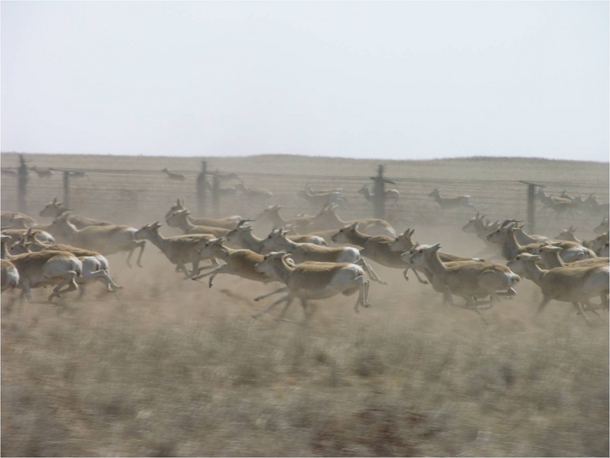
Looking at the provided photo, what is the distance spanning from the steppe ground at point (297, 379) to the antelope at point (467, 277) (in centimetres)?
28

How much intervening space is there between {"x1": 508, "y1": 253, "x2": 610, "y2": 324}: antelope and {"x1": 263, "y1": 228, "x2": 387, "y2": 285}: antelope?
241 cm

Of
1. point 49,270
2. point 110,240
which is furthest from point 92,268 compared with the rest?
point 110,240

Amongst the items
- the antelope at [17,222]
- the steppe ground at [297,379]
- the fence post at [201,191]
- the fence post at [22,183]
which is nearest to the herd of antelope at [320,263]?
the steppe ground at [297,379]

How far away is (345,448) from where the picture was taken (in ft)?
21.8

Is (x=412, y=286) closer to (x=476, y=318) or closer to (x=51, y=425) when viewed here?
(x=476, y=318)

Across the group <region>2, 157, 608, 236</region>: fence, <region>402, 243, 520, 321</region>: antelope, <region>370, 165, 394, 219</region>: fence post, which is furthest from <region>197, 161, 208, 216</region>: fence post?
<region>402, 243, 520, 321</region>: antelope

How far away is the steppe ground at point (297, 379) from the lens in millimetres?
6727

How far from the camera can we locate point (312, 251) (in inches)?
503

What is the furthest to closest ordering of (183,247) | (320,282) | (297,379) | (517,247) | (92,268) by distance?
(183,247)
(517,247)
(92,268)
(320,282)
(297,379)

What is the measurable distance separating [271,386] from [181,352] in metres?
1.21

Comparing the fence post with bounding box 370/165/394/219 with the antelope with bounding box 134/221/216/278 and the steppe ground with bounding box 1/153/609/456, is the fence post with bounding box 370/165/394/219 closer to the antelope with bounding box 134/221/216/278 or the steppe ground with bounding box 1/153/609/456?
the antelope with bounding box 134/221/216/278

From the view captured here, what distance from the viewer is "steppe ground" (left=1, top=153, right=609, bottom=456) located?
22.1 ft

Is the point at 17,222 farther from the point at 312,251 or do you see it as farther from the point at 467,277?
the point at 467,277

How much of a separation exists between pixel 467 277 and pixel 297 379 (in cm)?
405
